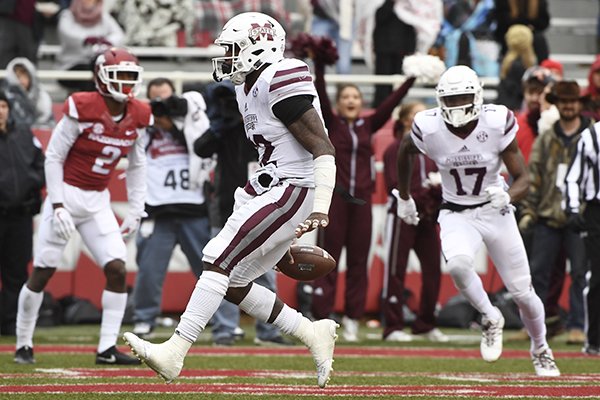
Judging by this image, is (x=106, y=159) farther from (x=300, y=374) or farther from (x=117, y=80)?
(x=300, y=374)

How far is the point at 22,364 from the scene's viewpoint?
8.51 m

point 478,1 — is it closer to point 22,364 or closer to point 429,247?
point 429,247

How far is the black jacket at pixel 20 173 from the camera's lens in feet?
36.1

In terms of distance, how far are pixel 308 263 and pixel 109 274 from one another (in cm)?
217

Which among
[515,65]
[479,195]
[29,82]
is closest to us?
[479,195]

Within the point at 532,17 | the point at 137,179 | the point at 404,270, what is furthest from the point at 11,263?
the point at 532,17

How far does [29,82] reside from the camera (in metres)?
12.7

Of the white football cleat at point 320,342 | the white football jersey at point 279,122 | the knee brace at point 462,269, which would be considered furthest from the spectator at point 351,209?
the white football jersey at point 279,122

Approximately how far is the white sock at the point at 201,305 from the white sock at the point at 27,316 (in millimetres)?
2350

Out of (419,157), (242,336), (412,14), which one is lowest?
(242,336)

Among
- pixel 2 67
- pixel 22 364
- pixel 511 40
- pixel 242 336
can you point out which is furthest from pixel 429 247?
pixel 2 67

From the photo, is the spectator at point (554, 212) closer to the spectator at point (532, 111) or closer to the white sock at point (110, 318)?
the spectator at point (532, 111)

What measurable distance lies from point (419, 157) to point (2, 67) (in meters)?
4.54

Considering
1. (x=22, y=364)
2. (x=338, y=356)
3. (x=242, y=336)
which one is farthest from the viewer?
(x=242, y=336)
